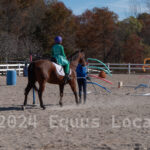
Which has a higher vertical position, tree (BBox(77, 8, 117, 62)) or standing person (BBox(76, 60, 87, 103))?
tree (BBox(77, 8, 117, 62))

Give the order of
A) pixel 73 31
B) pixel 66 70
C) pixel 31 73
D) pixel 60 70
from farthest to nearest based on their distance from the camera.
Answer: pixel 73 31, pixel 66 70, pixel 60 70, pixel 31 73

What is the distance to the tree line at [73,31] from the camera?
39.7 meters

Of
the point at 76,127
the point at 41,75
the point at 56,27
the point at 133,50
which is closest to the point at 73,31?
the point at 56,27

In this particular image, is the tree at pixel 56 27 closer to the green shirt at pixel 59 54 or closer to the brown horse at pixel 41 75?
the green shirt at pixel 59 54

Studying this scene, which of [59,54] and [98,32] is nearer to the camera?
[59,54]

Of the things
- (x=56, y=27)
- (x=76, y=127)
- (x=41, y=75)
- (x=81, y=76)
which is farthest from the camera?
(x=56, y=27)

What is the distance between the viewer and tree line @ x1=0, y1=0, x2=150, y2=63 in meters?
39.7

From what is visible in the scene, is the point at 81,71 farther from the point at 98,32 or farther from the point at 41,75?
the point at 98,32

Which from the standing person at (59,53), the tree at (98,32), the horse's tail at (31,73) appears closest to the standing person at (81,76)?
the standing person at (59,53)

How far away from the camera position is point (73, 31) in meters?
43.1

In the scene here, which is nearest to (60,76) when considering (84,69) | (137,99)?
(84,69)

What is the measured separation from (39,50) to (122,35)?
1325 cm

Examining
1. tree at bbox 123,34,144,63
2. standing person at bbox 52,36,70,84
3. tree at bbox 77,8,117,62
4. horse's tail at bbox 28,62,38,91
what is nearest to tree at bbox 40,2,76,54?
tree at bbox 77,8,117,62

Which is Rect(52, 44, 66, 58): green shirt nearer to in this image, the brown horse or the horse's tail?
the brown horse
